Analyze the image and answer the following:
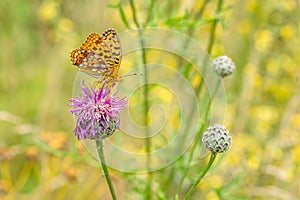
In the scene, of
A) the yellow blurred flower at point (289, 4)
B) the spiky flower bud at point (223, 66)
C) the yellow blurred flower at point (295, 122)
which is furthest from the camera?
the yellow blurred flower at point (289, 4)

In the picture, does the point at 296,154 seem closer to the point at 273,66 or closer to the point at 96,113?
the point at 273,66

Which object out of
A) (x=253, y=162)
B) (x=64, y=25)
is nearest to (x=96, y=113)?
(x=253, y=162)

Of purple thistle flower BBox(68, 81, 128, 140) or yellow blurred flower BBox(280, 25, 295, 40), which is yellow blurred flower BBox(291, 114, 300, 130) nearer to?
yellow blurred flower BBox(280, 25, 295, 40)

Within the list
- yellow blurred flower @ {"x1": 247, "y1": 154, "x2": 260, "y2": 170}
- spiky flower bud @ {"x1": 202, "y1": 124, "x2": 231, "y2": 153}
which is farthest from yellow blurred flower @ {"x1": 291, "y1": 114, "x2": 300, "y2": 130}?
spiky flower bud @ {"x1": 202, "y1": 124, "x2": 231, "y2": 153}

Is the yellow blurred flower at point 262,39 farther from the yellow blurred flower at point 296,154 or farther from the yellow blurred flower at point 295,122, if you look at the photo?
the yellow blurred flower at point 296,154

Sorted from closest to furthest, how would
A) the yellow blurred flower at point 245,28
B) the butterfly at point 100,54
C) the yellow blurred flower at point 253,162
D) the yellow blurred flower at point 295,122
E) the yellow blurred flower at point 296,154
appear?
1. the butterfly at point 100,54
2. the yellow blurred flower at point 253,162
3. the yellow blurred flower at point 296,154
4. the yellow blurred flower at point 295,122
5. the yellow blurred flower at point 245,28

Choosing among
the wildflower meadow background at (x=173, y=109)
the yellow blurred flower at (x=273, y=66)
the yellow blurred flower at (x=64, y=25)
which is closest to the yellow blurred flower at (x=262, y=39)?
the wildflower meadow background at (x=173, y=109)

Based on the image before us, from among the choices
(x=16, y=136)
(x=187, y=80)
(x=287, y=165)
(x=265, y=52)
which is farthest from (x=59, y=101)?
(x=187, y=80)
